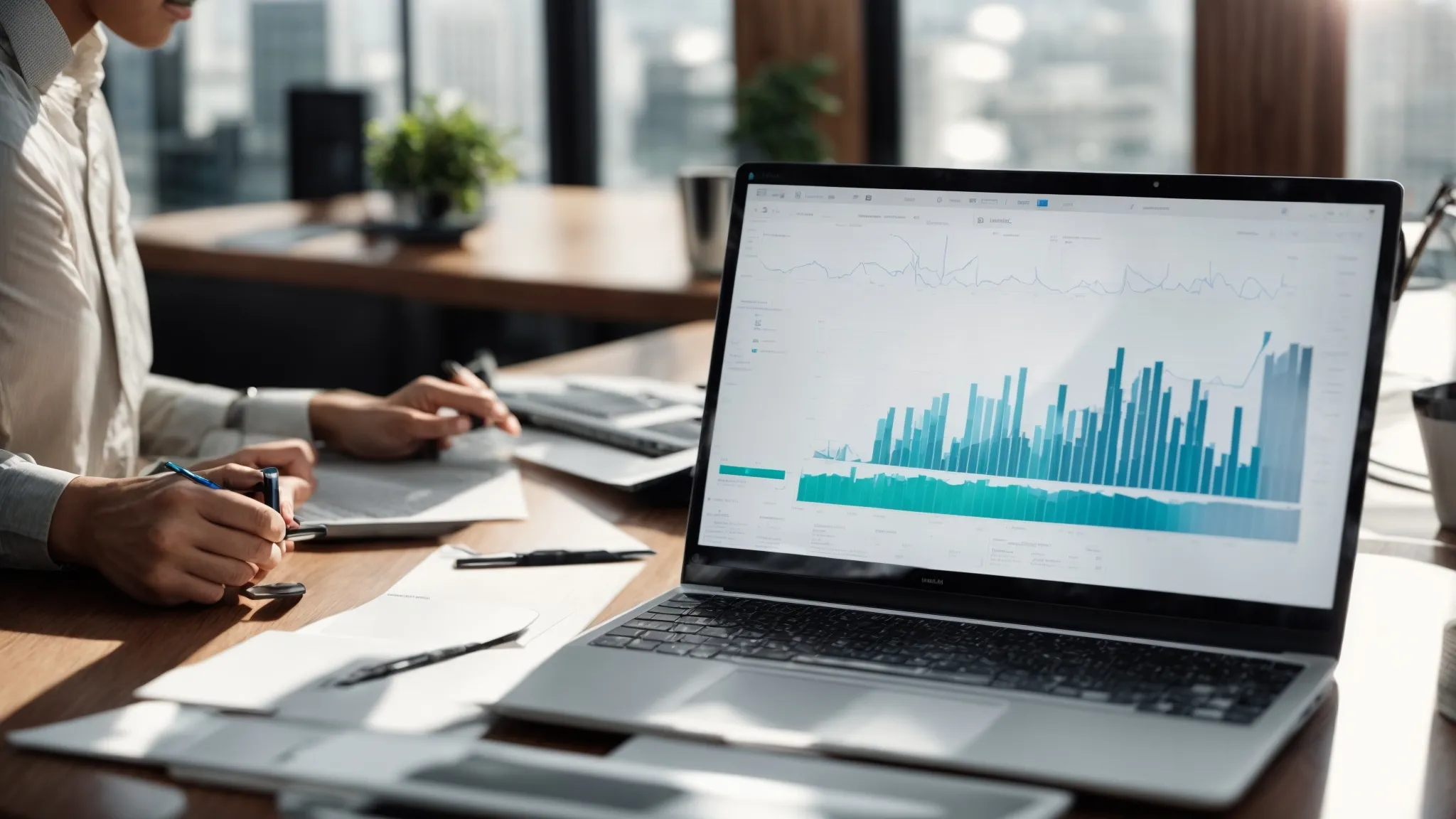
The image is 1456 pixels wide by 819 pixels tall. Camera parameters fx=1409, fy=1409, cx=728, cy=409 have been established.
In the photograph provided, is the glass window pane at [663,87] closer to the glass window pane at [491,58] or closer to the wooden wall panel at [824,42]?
the wooden wall panel at [824,42]

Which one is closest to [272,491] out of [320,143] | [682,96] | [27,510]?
[27,510]

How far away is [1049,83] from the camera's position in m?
4.87

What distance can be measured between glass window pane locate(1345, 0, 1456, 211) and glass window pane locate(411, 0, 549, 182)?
3.12 meters

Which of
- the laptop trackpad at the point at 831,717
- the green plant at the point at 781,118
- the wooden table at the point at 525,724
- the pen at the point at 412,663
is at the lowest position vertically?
the wooden table at the point at 525,724

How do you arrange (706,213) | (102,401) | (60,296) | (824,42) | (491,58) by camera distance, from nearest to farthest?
(60,296)
(102,401)
(706,213)
(824,42)
(491,58)

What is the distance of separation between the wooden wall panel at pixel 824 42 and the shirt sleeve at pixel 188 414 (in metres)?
3.72

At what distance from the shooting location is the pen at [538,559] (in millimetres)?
1038

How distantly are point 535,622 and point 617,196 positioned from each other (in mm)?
2916

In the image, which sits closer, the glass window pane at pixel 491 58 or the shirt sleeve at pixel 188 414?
the shirt sleeve at pixel 188 414

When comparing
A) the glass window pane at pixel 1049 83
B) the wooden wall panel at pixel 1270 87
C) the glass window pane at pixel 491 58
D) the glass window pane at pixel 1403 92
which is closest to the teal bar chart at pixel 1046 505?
the wooden wall panel at pixel 1270 87

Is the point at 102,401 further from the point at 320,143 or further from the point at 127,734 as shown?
the point at 320,143

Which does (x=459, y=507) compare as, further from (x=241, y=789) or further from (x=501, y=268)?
(x=501, y=268)

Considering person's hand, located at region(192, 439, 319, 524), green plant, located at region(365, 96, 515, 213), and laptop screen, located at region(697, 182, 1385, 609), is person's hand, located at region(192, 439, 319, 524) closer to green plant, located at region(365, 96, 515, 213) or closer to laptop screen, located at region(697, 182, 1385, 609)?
laptop screen, located at region(697, 182, 1385, 609)

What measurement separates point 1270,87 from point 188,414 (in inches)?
144
